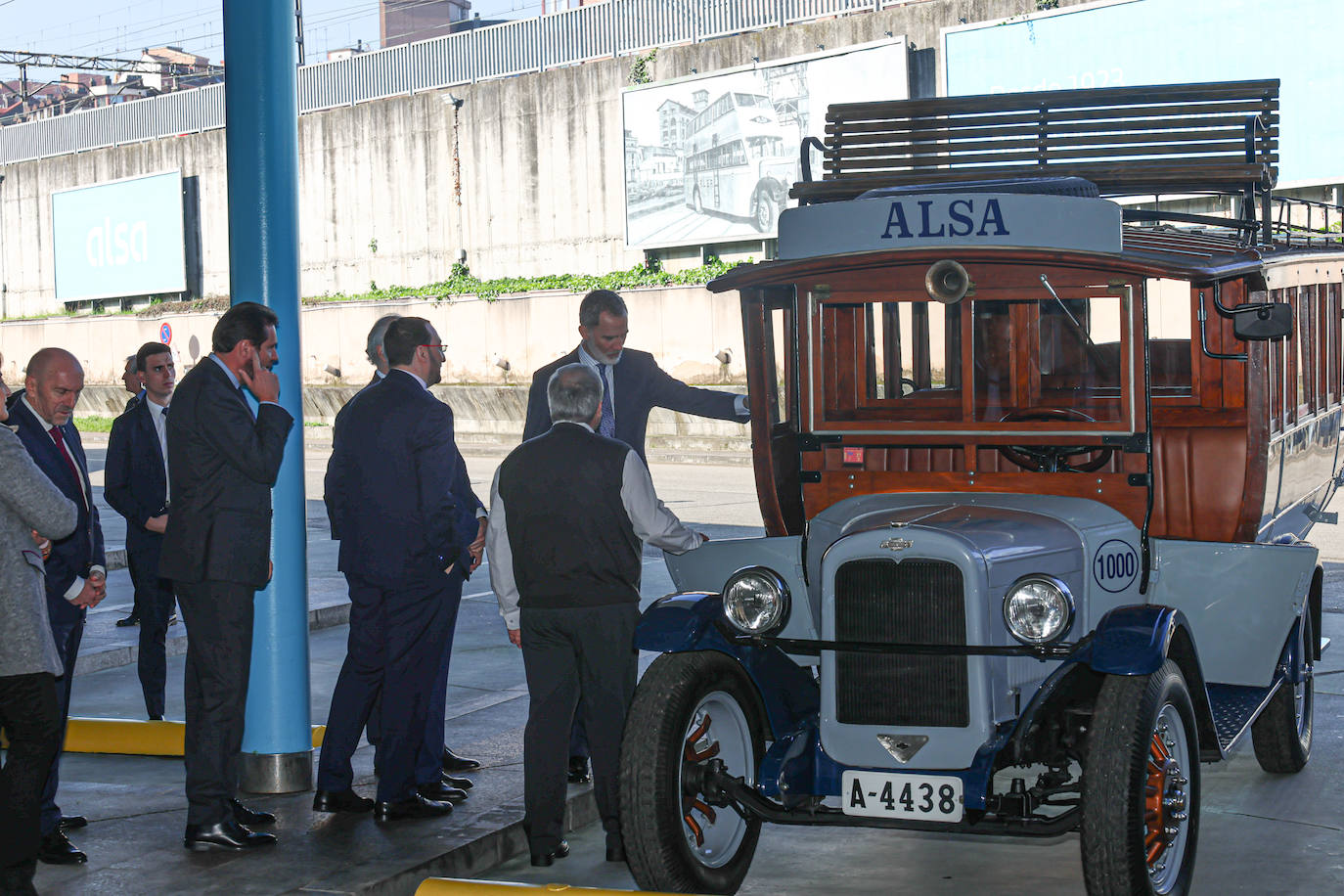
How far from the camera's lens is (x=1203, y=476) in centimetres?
663

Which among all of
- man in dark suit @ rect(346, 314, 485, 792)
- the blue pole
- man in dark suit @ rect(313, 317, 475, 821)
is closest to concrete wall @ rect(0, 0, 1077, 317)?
the blue pole

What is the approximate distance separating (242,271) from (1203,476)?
4108 millimetres

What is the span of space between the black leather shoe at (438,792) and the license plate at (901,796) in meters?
1.89

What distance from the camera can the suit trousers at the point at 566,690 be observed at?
5.65 meters

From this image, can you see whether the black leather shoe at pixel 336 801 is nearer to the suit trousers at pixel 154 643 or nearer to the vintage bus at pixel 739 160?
the suit trousers at pixel 154 643

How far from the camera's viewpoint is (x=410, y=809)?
6.14 m

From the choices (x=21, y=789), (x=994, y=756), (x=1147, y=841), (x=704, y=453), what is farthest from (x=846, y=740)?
(x=704, y=453)

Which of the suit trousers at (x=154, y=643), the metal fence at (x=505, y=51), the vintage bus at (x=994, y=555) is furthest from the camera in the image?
the metal fence at (x=505, y=51)

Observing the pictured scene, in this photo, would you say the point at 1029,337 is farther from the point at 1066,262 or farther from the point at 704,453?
the point at 704,453

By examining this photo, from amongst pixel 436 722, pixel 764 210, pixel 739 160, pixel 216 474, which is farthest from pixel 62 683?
pixel 739 160

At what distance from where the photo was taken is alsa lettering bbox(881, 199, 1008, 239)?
6.02 metres

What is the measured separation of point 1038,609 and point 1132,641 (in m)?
0.33

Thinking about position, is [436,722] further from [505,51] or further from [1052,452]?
[505,51]

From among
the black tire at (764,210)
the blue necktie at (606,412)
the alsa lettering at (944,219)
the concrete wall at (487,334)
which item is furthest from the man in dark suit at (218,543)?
the black tire at (764,210)
